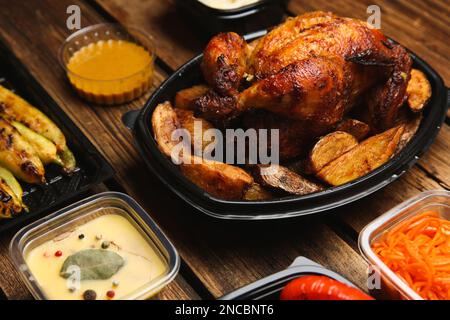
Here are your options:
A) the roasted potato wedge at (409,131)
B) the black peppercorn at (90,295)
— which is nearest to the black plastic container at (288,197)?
the roasted potato wedge at (409,131)

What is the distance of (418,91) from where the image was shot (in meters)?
1.99

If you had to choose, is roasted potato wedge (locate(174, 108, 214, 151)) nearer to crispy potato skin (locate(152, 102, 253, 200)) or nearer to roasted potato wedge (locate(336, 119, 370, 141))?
crispy potato skin (locate(152, 102, 253, 200))

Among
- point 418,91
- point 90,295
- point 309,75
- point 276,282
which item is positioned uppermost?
point 309,75

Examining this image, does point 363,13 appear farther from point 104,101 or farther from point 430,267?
point 430,267

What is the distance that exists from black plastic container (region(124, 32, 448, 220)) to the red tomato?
25cm

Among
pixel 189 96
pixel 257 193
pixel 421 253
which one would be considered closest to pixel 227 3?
pixel 189 96

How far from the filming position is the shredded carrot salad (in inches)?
62.5

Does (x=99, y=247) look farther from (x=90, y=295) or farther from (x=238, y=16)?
(x=238, y=16)

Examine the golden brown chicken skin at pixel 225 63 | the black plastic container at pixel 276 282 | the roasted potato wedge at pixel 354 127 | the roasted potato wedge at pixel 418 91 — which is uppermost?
the golden brown chicken skin at pixel 225 63

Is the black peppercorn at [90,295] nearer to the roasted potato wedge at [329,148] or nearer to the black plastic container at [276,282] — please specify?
the black plastic container at [276,282]

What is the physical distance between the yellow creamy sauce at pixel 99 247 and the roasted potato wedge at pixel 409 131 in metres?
0.79

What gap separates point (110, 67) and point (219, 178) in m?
0.94

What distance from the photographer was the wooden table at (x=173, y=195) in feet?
5.92

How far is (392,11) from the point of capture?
2.75 metres
